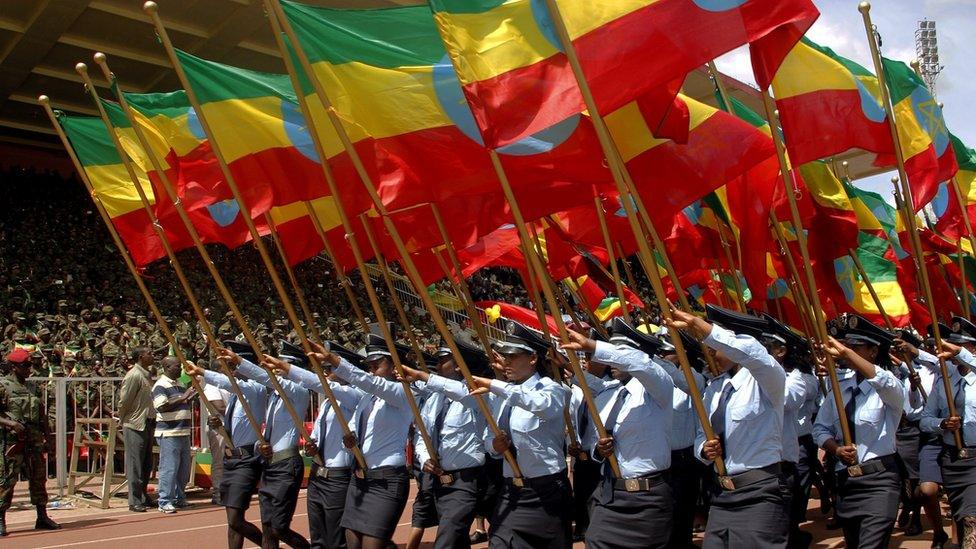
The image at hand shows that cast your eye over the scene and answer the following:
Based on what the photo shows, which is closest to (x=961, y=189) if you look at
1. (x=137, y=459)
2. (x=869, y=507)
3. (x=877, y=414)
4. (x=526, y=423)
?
(x=877, y=414)

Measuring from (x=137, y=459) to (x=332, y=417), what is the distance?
16.6 feet

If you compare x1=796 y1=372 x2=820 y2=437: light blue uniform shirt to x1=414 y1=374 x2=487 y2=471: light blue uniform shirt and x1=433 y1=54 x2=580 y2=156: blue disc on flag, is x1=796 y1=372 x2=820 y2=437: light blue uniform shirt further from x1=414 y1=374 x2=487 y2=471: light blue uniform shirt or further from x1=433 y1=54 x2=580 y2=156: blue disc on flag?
x1=433 y1=54 x2=580 y2=156: blue disc on flag

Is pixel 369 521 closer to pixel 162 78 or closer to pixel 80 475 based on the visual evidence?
pixel 80 475

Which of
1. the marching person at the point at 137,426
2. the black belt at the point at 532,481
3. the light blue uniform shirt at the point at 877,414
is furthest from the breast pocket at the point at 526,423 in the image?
the marching person at the point at 137,426

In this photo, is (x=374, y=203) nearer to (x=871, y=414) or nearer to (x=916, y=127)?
(x=871, y=414)

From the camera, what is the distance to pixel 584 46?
5.46 metres

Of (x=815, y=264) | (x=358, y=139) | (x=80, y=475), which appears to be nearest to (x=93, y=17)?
(x=80, y=475)

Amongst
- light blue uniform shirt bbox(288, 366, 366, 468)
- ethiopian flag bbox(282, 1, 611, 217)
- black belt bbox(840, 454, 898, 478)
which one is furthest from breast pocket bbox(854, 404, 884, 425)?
light blue uniform shirt bbox(288, 366, 366, 468)

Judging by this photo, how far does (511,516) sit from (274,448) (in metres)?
2.86

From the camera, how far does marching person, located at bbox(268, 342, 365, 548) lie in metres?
7.47

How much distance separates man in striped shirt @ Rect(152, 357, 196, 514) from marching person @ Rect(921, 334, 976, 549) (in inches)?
325

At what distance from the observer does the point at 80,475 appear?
12922mm

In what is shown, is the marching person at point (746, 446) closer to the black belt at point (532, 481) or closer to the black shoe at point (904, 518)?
the black belt at point (532, 481)

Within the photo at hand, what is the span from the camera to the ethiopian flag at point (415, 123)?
6551mm
